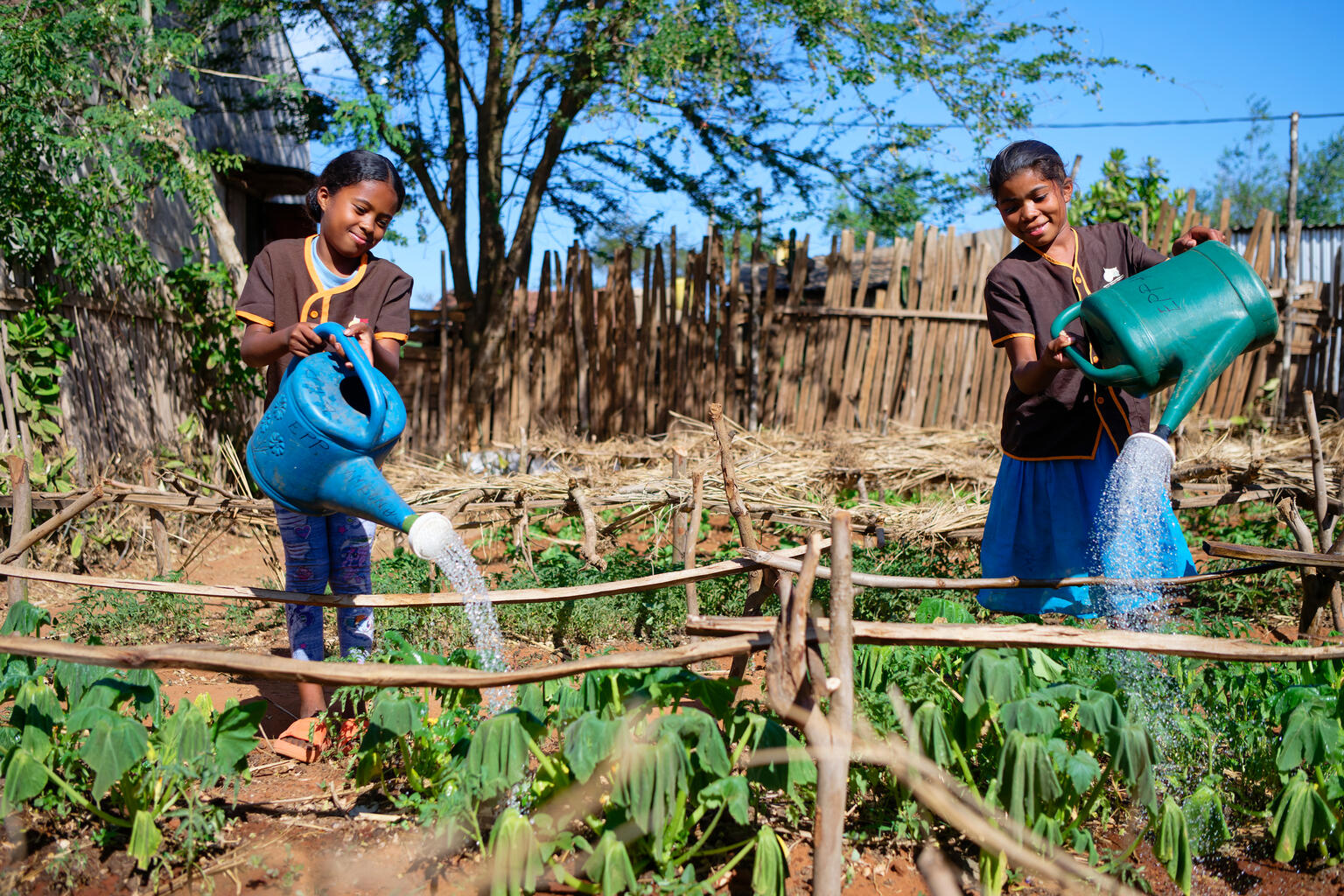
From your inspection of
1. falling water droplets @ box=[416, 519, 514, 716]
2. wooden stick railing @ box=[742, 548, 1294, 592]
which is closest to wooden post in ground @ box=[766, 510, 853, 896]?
wooden stick railing @ box=[742, 548, 1294, 592]

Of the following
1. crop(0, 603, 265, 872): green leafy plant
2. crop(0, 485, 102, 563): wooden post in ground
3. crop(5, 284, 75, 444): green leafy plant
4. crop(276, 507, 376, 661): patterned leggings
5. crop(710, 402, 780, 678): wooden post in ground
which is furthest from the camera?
crop(5, 284, 75, 444): green leafy plant

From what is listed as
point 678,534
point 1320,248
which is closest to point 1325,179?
point 1320,248

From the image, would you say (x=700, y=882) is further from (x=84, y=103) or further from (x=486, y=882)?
(x=84, y=103)

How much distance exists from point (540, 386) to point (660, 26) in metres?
2.92

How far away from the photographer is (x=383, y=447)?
216cm

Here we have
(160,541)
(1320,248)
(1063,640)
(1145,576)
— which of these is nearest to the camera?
(1063,640)

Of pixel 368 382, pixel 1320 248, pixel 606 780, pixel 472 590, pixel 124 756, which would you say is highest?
pixel 1320 248

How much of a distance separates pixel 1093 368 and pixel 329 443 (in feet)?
5.62

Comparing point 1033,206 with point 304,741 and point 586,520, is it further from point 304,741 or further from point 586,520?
point 304,741

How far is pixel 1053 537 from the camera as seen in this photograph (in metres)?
2.59

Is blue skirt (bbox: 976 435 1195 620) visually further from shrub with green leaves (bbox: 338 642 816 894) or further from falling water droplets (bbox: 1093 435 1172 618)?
shrub with green leaves (bbox: 338 642 816 894)

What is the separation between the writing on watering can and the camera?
2.18 metres

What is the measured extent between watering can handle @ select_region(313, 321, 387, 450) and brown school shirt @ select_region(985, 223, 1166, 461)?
5.13ft

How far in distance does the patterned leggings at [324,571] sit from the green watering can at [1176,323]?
74.8 inches
